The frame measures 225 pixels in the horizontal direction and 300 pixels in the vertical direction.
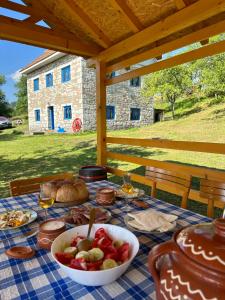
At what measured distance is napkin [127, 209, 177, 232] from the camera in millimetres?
1042

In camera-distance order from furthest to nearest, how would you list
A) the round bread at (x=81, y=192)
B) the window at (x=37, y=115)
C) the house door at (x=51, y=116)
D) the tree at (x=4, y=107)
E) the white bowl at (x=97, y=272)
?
the tree at (x=4, y=107) < the window at (x=37, y=115) < the house door at (x=51, y=116) < the round bread at (x=81, y=192) < the white bowl at (x=97, y=272)

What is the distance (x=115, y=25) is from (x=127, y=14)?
1.25 ft

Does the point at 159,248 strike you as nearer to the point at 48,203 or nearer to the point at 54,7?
the point at 48,203

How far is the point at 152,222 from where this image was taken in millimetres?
1083

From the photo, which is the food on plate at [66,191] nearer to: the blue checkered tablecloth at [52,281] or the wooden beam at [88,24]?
the blue checkered tablecloth at [52,281]

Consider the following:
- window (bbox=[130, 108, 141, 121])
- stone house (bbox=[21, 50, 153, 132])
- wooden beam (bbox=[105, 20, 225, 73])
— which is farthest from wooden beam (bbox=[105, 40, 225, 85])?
window (bbox=[130, 108, 141, 121])

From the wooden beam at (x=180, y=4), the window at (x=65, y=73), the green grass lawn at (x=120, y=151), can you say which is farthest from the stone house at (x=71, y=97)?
the wooden beam at (x=180, y=4)

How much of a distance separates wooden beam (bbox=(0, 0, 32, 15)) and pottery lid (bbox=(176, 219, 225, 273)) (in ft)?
9.42

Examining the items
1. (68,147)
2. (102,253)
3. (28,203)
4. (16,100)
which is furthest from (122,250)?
(16,100)

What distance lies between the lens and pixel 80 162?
6.18 m

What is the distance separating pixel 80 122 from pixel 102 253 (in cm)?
993

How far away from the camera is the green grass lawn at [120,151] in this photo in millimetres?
5434

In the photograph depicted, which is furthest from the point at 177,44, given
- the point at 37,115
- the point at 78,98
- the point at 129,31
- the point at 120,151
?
the point at 37,115

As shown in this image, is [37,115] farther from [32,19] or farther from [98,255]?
[98,255]
